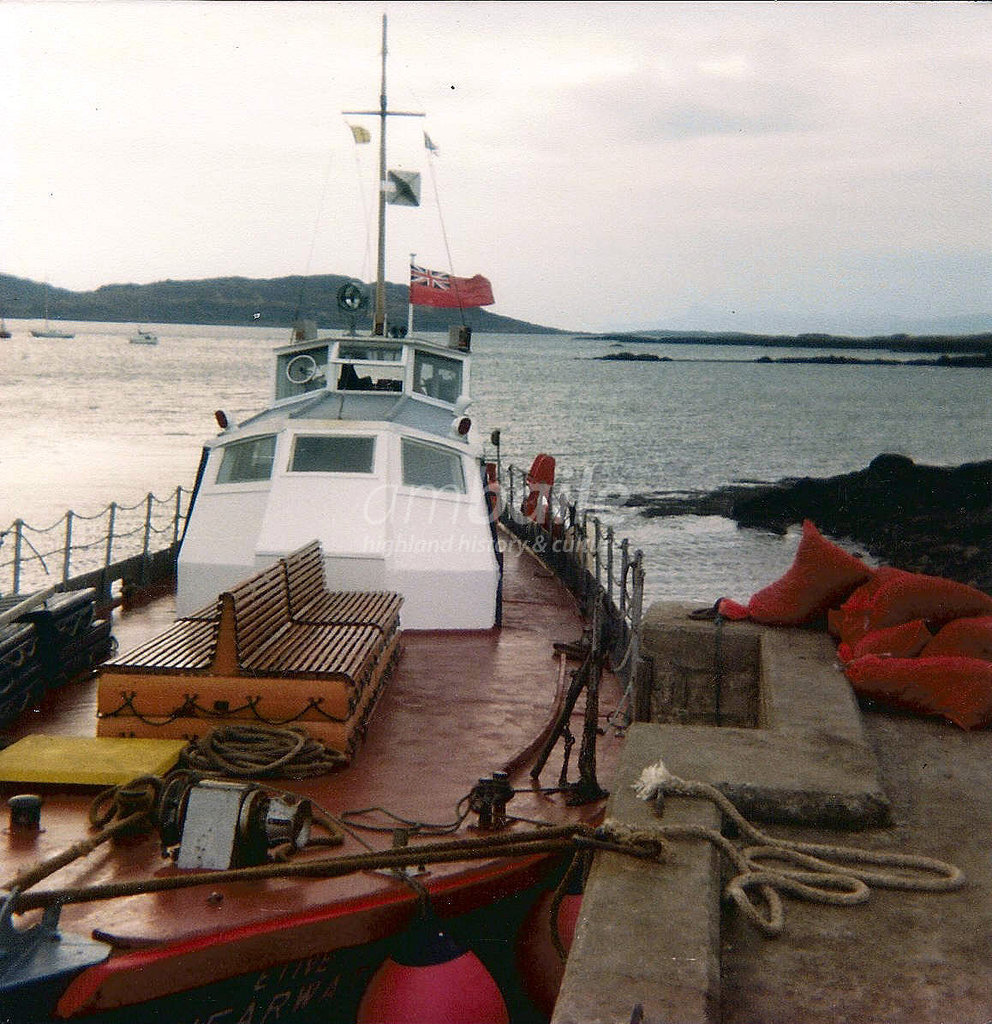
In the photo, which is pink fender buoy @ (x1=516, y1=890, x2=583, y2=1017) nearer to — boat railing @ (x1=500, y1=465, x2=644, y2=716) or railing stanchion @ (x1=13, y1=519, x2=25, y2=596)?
boat railing @ (x1=500, y1=465, x2=644, y2=716)

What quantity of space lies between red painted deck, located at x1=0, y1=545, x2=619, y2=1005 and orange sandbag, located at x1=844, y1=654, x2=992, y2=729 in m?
1.71

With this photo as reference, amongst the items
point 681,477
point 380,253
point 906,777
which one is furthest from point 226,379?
point 906,777

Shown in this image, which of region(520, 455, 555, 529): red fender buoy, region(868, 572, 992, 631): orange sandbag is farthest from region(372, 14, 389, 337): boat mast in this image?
region(868, 572, 992, 631): orange sandbag

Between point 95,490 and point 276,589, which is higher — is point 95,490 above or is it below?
below

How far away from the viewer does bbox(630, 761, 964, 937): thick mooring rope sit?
4.12 metres

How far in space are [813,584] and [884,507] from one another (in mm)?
37965

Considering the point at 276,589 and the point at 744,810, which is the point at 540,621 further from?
the point at 744,810

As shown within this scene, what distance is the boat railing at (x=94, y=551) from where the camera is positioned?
35.9 ft

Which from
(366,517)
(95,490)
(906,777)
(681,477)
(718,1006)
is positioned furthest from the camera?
(681,477)

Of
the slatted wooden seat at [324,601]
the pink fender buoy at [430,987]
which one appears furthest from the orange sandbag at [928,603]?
the pink fender buoy at [430,987]

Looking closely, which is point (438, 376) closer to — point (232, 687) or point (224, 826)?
point (232, 687)

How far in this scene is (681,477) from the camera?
183ft

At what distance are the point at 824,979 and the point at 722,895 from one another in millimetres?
548

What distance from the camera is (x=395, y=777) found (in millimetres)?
5820
